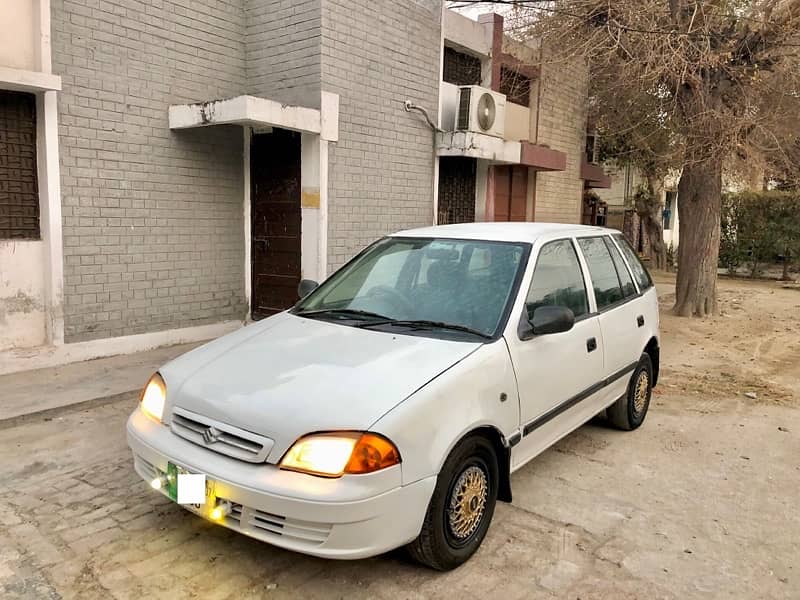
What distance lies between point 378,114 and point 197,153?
8.09 feet

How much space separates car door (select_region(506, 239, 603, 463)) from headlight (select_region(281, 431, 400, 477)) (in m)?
1.07

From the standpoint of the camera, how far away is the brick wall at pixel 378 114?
7.96m

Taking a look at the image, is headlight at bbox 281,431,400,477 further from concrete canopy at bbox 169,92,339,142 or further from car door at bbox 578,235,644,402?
concrete canopy at bbox 169,92,339,142

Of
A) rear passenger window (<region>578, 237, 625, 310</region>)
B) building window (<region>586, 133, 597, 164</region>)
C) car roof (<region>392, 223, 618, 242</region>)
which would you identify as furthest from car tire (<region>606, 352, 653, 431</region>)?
building window (<region>586, 133, 597, 164</region>)

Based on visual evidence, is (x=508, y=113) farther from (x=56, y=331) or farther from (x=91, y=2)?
(x=56, y=331)

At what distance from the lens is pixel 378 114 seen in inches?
338

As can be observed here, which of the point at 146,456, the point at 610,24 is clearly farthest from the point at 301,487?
the point at 610,24

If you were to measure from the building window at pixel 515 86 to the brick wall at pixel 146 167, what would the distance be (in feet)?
18.6

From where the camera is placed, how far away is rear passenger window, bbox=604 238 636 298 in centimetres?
504

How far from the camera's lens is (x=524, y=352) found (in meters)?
3.49

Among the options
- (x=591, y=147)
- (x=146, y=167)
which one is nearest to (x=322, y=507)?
(x=146, y=167)

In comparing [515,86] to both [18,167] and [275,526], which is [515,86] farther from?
[275,526]

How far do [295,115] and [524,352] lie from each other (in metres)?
4.84

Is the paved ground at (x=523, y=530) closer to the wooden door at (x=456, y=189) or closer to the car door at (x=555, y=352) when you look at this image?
the car door at (x=555, y=352)
